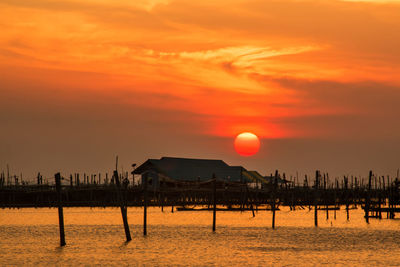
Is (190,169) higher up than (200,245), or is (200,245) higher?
(190,169)

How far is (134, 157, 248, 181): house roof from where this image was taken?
4021 inches

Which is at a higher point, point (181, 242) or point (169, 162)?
point (169, 162)

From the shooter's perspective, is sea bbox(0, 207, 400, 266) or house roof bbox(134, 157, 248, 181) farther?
house roof bbox(134, 157, 248, 181)

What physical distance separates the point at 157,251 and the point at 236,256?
17.1 ft

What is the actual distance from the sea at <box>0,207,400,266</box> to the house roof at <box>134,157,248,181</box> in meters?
34.5

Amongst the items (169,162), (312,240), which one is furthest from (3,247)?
(169,162)

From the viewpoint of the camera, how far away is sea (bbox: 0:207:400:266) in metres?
37.6

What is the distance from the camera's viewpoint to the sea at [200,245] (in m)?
37.6

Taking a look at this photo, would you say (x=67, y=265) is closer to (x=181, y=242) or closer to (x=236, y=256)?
(x=236, y=256)

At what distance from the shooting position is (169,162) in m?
106

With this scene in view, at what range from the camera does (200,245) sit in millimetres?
46188

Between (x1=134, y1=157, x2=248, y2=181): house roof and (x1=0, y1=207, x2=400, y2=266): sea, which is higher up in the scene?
(x1=134, y1=157, x2=248, y2=181): house roof

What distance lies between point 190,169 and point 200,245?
6005 cm

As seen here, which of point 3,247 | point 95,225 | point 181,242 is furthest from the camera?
point 95,225
